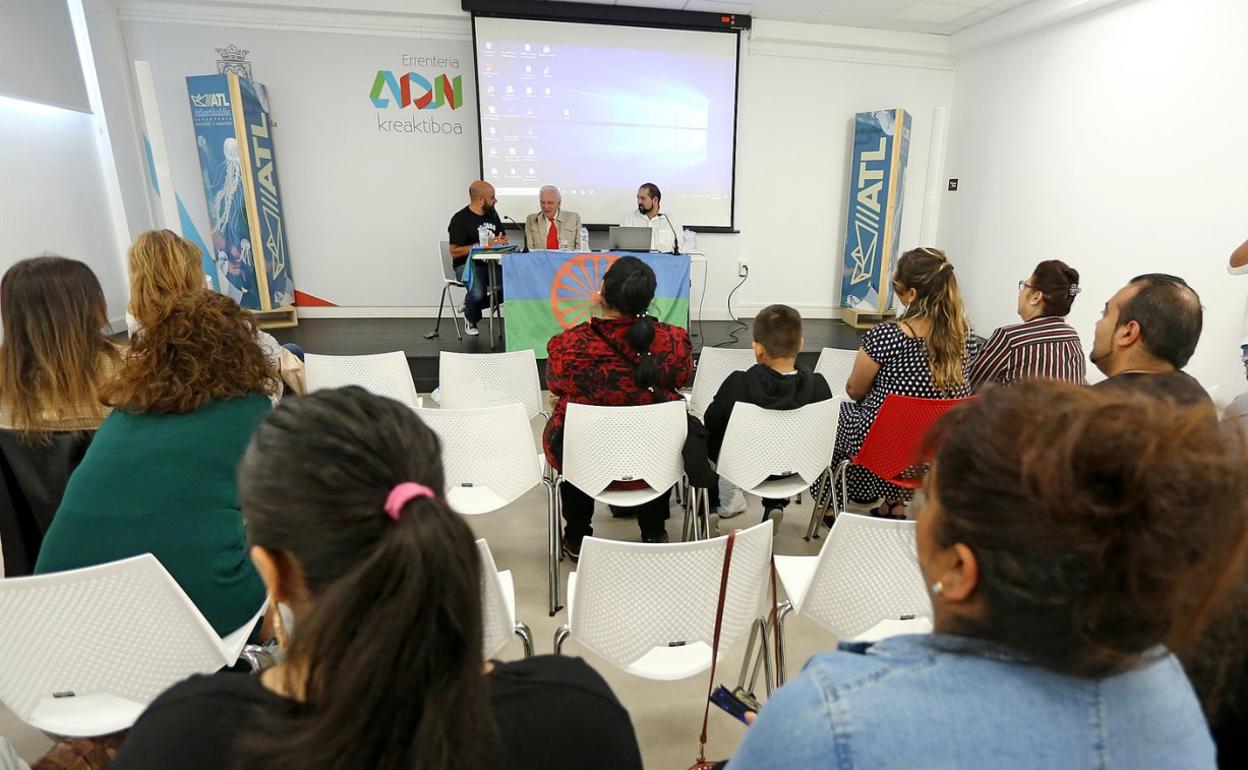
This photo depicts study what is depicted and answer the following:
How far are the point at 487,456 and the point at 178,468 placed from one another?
99 cm

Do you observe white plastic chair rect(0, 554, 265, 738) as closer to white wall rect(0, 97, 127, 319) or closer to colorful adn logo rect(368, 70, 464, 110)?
white wall rect(0, 97, 127, 319)

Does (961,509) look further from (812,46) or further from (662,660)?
(812,46)

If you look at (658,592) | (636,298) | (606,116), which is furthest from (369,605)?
(606,116)

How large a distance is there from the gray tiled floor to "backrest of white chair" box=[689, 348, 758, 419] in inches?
22.8

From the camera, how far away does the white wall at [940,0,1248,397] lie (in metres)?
3.92

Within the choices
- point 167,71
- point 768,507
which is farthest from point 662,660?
point 167,71

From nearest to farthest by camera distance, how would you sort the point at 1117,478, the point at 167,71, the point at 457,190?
the point at 1117,478 < the point at 167,71 < the point at 457,190

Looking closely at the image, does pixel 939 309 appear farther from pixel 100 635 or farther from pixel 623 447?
pixel 100 635

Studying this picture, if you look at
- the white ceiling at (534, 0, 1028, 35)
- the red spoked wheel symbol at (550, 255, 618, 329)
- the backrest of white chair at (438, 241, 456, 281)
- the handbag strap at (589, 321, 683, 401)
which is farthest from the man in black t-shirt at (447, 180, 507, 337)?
the handbag strap at (589, 321, 683, 401)

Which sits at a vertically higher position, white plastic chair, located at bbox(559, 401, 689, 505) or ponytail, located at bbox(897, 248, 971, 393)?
ponytail, located at bbox(897, 248, 971, 393)

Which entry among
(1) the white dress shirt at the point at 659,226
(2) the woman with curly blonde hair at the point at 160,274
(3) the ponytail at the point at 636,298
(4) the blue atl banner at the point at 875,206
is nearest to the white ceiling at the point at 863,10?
(4) the blue atl banner at the point at 875,206

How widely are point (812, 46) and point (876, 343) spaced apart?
4946mm

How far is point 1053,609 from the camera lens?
48cm

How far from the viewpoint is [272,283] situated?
18.8ft
